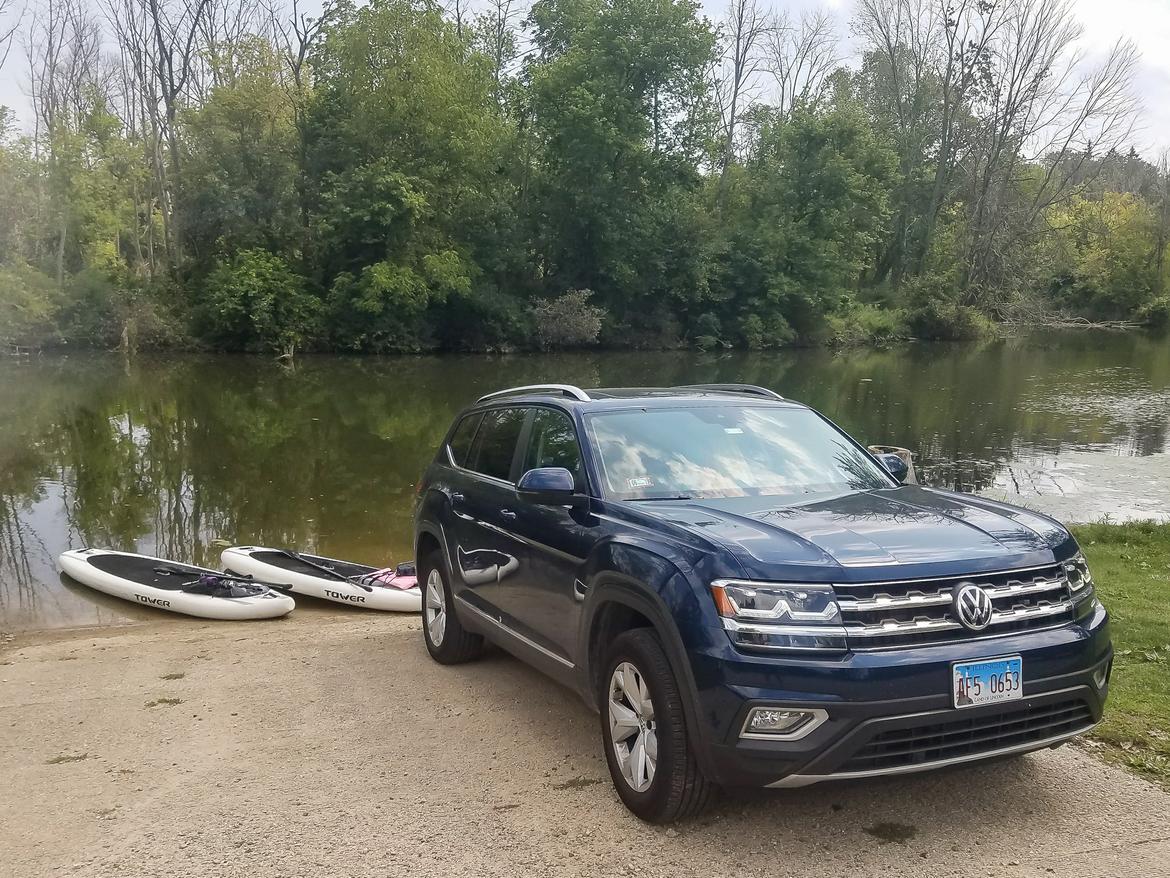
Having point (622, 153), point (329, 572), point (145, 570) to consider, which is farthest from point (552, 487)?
point (622, 153)

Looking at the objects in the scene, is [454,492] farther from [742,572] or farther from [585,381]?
[585,381]

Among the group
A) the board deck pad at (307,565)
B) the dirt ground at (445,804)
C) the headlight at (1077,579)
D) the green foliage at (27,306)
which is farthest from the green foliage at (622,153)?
the headlight at (1077,579)

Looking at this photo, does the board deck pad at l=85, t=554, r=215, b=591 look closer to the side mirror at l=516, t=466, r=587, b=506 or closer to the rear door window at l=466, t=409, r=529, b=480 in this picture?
the rear door window at l=466, t=409, r=529, b=480

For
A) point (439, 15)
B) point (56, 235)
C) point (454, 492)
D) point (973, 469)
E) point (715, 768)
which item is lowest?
point (973, 469)

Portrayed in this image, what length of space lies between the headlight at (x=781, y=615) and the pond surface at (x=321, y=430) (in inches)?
358

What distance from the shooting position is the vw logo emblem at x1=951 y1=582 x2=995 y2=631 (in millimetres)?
3766

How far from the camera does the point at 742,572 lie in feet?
12.4

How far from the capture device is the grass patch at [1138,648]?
4.88 meters

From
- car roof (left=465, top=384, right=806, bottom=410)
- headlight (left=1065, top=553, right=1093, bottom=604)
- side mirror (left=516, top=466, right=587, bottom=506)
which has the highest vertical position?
car roof (left=465, top=384, right=806, bottom=410)

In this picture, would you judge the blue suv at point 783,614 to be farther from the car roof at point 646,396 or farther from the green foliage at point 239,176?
the green foliage at point 239,176

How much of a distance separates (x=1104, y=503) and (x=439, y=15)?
3886 cm

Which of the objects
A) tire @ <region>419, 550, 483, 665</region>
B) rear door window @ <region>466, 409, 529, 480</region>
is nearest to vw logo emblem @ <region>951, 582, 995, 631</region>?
rear door window @ <region>466, 409, 529, 480</region>

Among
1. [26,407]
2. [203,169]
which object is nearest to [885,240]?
[203,169]

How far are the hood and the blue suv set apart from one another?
0.04ft
